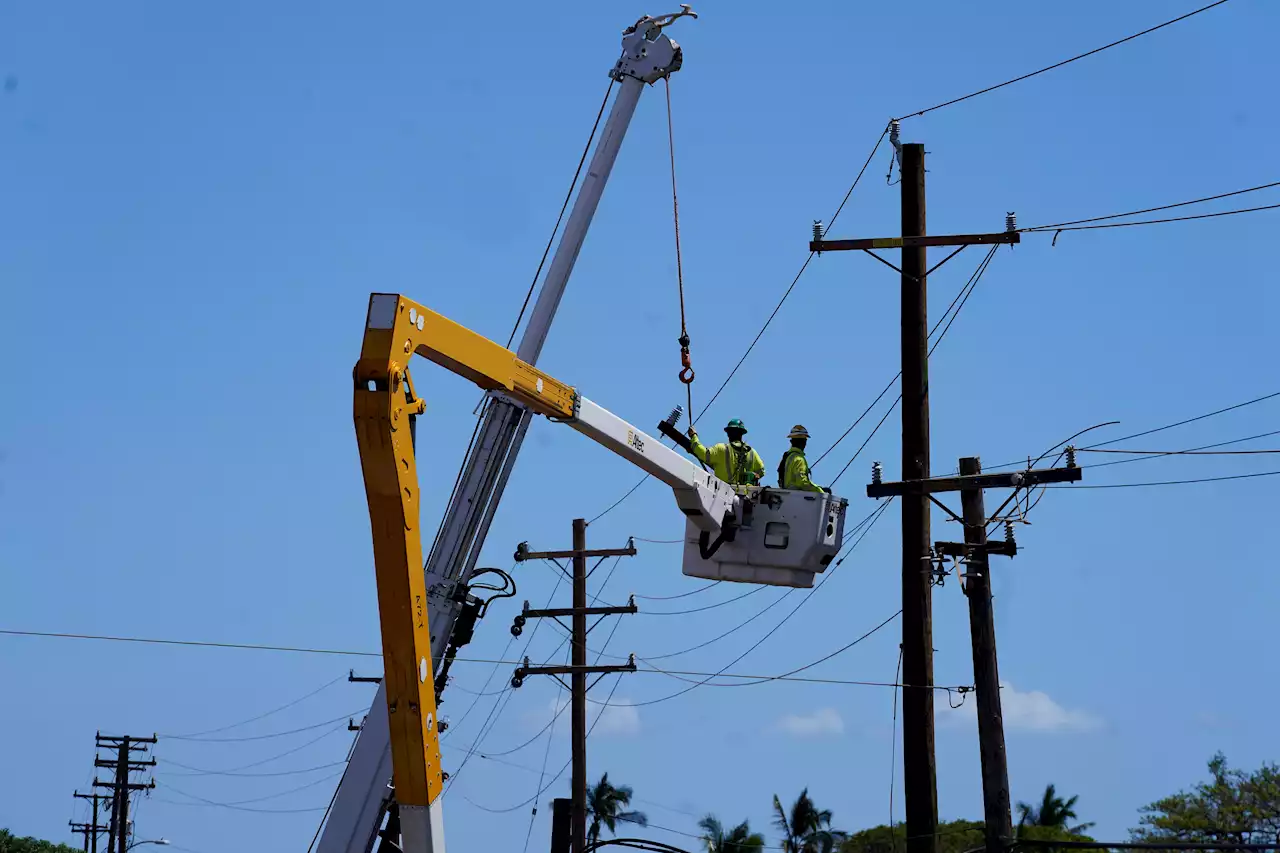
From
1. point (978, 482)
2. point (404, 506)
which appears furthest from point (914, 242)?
point (404, 506)

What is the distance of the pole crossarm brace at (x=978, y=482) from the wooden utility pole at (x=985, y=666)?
0.31 feet

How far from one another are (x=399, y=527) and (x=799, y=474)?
748cm

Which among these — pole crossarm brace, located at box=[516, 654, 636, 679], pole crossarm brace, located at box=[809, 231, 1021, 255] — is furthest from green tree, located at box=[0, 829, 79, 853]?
pole crossarm brace, located at box=[809, 231, 1021, 255]

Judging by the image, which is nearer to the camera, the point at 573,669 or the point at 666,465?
the point at 666,465

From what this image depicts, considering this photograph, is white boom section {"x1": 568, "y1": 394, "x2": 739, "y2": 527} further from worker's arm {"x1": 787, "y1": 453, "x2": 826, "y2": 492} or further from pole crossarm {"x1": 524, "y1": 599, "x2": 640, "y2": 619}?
pole crossarm {"x1": 524, "y1": 599, "x2": 640, "y2": 619}

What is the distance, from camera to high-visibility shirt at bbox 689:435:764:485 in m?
17.5

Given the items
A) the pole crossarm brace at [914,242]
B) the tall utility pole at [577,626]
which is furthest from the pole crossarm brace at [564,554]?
the pole crossarm brace at [914,242]

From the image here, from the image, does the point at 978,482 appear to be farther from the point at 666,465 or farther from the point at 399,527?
the point at 399,527

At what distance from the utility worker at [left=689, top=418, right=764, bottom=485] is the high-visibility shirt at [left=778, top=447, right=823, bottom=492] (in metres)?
0.24

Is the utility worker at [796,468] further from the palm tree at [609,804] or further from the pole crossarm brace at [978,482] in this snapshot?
the palm tree at [609,804]

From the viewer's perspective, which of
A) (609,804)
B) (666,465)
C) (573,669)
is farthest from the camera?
(609,804)

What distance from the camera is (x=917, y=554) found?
18797mm

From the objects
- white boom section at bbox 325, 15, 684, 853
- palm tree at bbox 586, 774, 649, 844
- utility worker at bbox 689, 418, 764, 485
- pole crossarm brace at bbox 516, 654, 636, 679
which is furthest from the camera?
palm tree at bbox 586, 774, 649, 844

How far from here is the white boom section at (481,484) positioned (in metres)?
14.2
